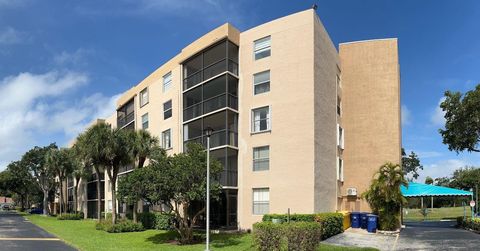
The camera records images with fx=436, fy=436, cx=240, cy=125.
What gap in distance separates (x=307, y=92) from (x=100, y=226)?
68.8ft

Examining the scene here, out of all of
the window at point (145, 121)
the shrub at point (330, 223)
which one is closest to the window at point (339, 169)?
the shrub at point (330, 223)

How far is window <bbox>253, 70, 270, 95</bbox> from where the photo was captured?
1118 inches

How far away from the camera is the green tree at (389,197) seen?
25.8 meters

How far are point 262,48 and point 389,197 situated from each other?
1231 cm

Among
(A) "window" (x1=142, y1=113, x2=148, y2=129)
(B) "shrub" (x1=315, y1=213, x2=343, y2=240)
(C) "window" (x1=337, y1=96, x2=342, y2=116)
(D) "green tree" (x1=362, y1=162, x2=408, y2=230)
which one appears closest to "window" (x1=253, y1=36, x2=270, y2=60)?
(C) "window" (x1=337, y1=96, x2=342, y2=116)

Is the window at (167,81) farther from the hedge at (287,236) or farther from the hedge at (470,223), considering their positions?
the hedge at (470,223)

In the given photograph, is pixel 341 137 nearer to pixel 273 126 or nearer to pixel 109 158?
pixel 273 126

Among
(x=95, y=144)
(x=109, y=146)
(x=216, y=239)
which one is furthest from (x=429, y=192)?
(x=95, y=144)

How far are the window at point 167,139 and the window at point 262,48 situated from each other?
11156 mm

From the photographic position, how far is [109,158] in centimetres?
3409

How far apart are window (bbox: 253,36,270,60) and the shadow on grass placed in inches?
456

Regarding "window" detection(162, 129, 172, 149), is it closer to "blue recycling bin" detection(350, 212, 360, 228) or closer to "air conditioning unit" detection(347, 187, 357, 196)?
"air conditioning unit" detection(347, 187, 357, 196)

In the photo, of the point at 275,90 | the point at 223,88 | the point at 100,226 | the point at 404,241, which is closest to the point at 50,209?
the point at 100,226

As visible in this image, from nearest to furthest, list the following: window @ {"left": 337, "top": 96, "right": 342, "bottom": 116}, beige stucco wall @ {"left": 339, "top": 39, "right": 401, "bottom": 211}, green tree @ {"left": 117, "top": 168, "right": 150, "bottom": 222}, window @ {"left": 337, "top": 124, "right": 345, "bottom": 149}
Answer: green tree @ {"left": 117, "top": 168, "right": 150, "bottom": 222}
beige stucco wall @ {"left": 339, "top": 39, "right": 401, "bottom": 211}
window @ {"left": 337, "top": 124, "right": 345, "bottom": 149}
window @ {"left": 337, "top": 96, "right": 342, "bottom": 116}
